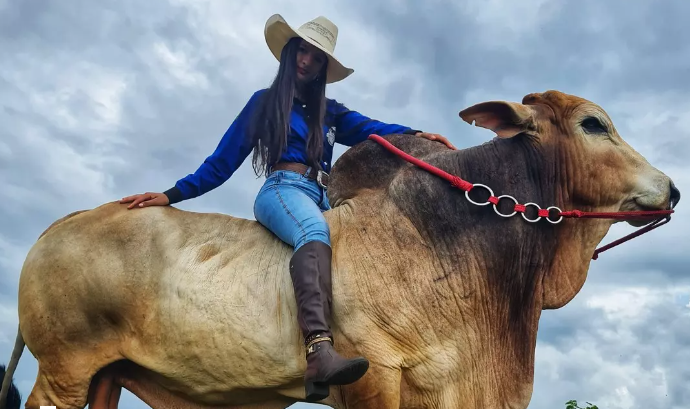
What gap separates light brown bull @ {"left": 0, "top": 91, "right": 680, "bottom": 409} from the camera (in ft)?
15.6

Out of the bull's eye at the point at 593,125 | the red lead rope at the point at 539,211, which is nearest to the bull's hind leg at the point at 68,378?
the red lead rope at the point at 539,211

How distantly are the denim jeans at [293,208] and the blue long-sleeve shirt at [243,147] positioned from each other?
0.70ft

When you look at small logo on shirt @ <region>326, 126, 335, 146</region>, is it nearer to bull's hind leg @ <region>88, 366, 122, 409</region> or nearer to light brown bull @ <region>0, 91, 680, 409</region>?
light brown bull @ <region>0, 91, 680, 409</region>

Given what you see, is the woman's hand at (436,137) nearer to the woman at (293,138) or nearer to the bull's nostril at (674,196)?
the woman at (293,138)

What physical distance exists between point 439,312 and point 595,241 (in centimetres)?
141

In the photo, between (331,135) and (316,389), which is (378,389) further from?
(331,135)

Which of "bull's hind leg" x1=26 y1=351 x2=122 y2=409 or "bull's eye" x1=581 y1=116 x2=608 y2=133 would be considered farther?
"bull's hind leg" x1=26 y1=351 x2=122 y2=409

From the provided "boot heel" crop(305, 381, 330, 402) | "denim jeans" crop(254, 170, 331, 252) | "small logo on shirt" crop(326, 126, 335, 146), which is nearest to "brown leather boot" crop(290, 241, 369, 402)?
"boot heel" crop(305, 381, 330, 402)

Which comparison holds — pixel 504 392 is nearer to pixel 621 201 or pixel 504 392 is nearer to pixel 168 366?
pixel 621 201

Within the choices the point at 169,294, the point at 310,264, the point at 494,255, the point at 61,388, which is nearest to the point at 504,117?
the point at 494,255

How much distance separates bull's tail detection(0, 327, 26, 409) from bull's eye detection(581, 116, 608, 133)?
16.9ft

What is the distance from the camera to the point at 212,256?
534 centimetres

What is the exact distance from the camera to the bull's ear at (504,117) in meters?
5.15

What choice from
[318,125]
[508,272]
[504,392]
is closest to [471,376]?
[504,392]
